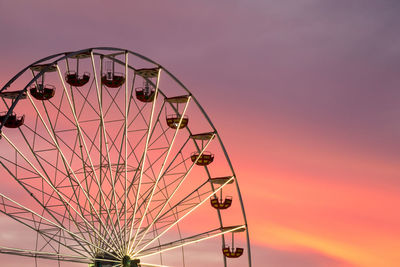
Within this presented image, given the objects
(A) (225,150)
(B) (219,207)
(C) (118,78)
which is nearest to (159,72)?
(C) (118,78)

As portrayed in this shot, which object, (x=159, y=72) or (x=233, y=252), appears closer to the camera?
(x=159, y=72)

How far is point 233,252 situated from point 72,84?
423 inches

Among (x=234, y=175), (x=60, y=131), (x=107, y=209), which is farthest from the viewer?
(x=234, y=175)

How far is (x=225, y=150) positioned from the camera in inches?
1547

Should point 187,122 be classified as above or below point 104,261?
above

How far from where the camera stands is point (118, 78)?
36.9m

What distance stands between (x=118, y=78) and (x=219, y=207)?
829 centimetres

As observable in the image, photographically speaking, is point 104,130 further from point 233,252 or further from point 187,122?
point 233,252

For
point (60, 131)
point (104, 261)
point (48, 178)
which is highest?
point (60, 131)

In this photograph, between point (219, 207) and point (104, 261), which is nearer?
point (104, 261)

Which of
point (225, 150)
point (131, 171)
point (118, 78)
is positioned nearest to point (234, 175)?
point (225, 150)

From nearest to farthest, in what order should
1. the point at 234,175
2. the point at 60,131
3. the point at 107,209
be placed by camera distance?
the point at 107,209, the point at 60,131, the point at 234,175

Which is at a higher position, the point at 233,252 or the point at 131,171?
the point at 131,171

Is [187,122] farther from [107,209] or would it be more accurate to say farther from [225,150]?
[107,209]
